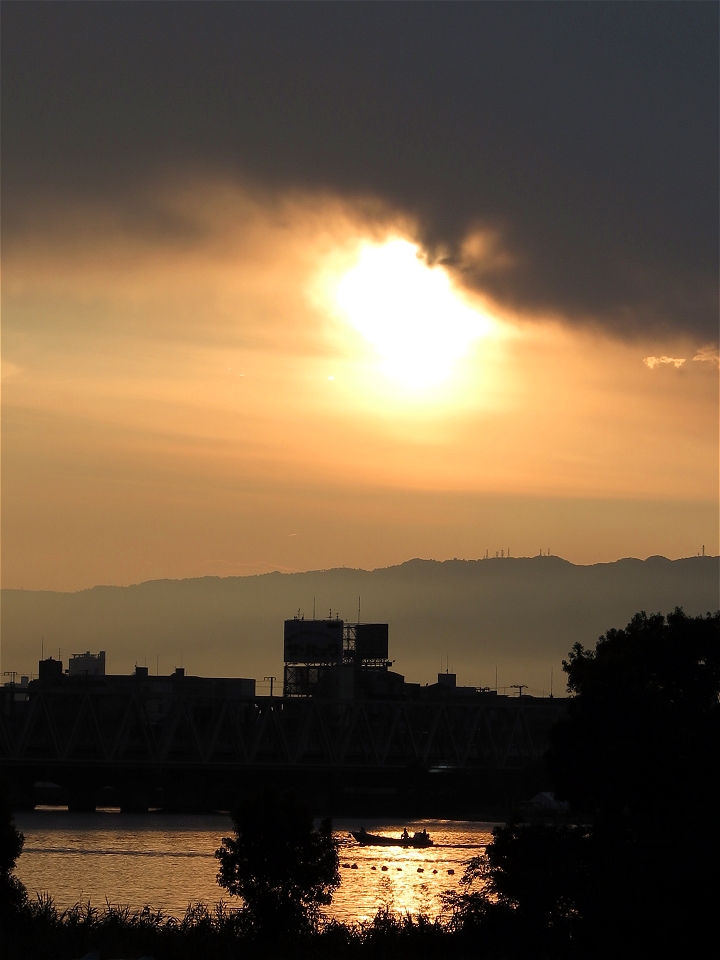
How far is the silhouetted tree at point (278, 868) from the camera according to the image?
55344 mm

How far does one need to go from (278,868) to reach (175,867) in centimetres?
6134

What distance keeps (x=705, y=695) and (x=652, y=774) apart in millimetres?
4292

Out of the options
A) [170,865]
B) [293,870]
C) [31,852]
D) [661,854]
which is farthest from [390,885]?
[661,854]

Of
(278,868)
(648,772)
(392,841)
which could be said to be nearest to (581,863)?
(648,772)

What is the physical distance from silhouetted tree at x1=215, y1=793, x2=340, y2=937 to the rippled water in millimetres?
25446

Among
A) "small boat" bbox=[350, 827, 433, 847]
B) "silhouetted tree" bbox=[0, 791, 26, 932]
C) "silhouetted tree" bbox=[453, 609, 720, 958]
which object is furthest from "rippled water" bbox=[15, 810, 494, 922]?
"silhouetted tree" bbox=[453, 609, 720, 958]

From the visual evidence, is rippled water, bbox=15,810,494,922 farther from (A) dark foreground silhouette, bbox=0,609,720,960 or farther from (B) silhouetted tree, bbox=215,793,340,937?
(A) dark foreground silhouette, bbox=0,609,720,960

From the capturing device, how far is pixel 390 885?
104125 millimetres

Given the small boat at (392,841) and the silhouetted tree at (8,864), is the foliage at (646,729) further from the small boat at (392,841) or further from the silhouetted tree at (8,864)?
the small boat at (392,841)

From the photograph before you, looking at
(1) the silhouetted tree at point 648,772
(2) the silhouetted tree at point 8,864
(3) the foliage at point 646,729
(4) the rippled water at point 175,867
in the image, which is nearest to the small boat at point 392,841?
(4) the rippled water at point 175,867

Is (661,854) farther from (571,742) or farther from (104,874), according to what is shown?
(104,874)

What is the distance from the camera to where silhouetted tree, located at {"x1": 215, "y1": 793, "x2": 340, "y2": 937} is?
55344mm

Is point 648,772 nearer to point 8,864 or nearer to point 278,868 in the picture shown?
point 278,868

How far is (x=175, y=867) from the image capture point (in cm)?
11412
